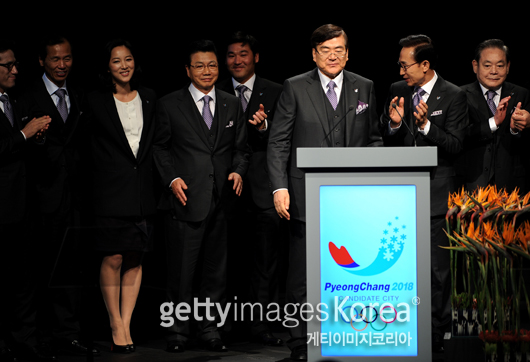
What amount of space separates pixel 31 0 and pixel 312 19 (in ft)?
6.35

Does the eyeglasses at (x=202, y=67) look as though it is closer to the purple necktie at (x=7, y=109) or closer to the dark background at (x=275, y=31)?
the dark background at (x=275, y=31)

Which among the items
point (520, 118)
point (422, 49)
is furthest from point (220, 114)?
point (520, 118)

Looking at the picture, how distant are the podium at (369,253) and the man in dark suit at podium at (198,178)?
44.7 inches

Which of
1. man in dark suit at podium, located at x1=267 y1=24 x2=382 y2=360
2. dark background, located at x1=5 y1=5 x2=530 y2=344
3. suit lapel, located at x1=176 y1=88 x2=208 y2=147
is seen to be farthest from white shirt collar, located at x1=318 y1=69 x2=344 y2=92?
dark background, located at x1=5 y1=5 x2=530 y2=344

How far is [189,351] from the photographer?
4.05 m

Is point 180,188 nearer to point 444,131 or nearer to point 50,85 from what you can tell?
point 50,85

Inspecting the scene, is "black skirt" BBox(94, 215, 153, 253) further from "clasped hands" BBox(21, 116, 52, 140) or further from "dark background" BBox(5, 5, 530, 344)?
"dark background" BBox(5, 5, 530, 344)

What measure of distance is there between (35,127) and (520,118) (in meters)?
2.81

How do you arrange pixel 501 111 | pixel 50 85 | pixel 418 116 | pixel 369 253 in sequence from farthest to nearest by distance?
pixel 501 111, pixel 50 85, pixel 418 116, pixel 369 253

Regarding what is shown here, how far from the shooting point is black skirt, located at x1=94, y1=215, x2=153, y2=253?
3963mm

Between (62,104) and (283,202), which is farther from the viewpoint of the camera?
(62,104)

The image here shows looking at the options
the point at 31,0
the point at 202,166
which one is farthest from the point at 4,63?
the point at 202,166

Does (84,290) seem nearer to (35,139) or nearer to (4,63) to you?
(35,139)

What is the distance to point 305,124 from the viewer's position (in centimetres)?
383
